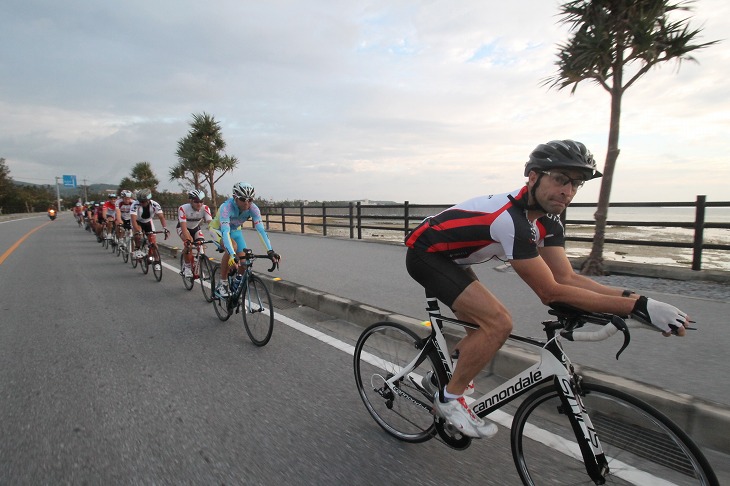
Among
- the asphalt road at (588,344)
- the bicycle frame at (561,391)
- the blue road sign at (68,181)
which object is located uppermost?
the blue road sign at (68,181)

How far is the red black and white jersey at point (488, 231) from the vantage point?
2012 mm

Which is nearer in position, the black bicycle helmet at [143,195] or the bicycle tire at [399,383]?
the bicycle tire at [399,383]

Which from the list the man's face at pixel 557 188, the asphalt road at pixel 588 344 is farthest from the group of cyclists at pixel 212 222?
the man's face at pixel 557 188

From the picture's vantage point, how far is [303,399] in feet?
10.6

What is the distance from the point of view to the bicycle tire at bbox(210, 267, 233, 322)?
17.9 feet

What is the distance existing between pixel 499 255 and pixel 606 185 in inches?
240

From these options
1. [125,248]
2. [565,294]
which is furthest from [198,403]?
[125,248]

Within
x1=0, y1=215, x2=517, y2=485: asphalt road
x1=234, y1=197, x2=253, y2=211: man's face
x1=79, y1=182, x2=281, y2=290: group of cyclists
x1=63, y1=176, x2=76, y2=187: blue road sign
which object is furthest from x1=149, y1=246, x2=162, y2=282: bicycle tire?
x1=63, y1=176, x2=76, y2=187: blue road sign

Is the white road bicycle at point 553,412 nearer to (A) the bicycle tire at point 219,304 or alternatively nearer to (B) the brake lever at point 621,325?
(B) the brake lever at point 621,325

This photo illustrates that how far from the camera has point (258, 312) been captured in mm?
4680

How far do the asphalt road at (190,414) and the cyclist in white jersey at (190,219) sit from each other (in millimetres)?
2048

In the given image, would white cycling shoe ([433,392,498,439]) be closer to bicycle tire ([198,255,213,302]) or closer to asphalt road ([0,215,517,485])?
asphalt road ([0,215,517,485])

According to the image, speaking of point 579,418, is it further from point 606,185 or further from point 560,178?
point 606,185

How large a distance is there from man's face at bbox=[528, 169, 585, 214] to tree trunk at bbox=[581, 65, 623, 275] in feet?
19.7
